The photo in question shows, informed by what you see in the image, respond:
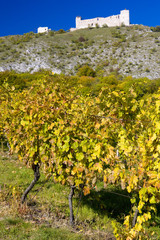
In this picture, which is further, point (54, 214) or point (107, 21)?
point (107, 21)

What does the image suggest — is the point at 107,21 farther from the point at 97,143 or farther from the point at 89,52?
the point at 97,143

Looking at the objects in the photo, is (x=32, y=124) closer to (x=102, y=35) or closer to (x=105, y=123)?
(x=105, y=123)

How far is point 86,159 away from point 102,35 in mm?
72603

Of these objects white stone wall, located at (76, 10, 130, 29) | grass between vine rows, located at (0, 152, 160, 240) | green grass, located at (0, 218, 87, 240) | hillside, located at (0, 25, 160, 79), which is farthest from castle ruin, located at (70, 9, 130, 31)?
green grass, located at (0, 218, 87, 240)

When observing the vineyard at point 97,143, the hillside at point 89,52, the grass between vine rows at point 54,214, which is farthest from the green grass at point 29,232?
the hillside at point 89,52

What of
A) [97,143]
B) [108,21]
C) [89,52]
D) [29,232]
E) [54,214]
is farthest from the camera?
[108,21]

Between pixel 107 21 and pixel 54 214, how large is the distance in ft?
288

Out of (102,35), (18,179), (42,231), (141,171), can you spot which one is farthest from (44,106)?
(102,35)

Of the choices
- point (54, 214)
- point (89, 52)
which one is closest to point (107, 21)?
point (89, 52)

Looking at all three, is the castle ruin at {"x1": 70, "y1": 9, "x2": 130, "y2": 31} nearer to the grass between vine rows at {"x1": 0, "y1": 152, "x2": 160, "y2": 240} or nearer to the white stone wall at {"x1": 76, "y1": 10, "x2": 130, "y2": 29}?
the white stone wall at {"x1": 76, "y1": 10, "x2": 130, "y2": 29}

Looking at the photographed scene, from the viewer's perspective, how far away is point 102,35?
231 ft

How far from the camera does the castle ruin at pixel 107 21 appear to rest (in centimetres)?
8074

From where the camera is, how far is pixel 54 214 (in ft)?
16.3

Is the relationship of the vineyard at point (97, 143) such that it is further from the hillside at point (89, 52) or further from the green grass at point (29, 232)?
the hillside at point (89, 52)
